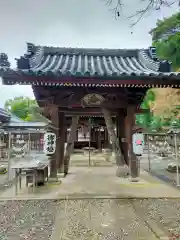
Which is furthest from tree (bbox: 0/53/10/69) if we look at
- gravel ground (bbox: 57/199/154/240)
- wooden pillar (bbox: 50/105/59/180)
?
gravel ground (bbox: 57/199/154/240)

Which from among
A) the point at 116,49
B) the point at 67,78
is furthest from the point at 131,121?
the point at 116,49

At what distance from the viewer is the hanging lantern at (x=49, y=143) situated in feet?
23.7

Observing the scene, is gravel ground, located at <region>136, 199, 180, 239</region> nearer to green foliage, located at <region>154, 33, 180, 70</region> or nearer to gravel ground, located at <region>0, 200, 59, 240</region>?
gravel ground, located at <region>0, 200, 59, 240</region>

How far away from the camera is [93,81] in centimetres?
653

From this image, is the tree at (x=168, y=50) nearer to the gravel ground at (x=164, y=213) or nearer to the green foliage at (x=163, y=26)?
the green foliage at (x=163, y=26)

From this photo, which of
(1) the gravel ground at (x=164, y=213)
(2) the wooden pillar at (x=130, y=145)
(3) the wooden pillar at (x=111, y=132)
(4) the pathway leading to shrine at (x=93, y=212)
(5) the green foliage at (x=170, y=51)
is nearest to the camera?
(4) the pathway leading to shrine at (x=93, y=212)

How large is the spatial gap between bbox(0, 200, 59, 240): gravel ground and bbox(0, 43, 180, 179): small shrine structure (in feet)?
7.14

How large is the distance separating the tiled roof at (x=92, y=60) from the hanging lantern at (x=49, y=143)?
2.10 metres

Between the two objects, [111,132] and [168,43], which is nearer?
[111,132]

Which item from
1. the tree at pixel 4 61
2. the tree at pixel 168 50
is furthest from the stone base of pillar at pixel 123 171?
the tree at pixel 168 50

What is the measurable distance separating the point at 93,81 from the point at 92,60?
2.75m

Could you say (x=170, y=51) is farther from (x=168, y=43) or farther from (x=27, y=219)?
(x=27, y=219)

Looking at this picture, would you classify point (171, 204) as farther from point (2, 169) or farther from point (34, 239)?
point (2, 169)

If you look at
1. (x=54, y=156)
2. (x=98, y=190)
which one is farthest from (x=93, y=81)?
(x=98, y=190)
